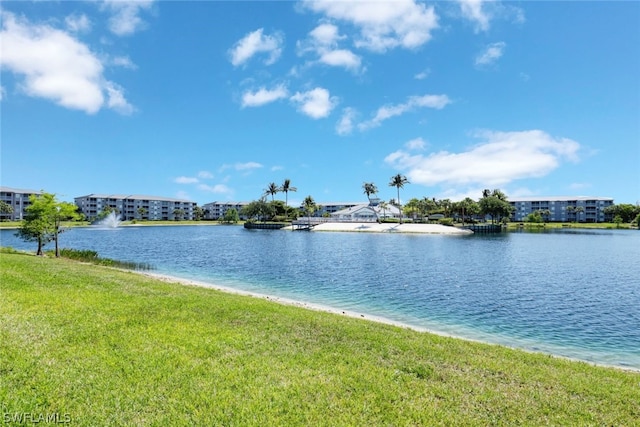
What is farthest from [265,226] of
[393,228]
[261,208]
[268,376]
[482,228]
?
[268,376]

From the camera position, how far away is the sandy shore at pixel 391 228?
102062 mm

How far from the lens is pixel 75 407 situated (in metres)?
5.86

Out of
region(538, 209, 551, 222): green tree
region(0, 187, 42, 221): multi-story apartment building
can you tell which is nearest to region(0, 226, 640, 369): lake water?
region(538, 209, 551, 222): green tree

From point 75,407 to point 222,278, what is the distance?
77.1 ft

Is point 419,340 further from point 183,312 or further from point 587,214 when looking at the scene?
point 587,214

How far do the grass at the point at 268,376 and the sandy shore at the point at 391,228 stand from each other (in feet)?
311

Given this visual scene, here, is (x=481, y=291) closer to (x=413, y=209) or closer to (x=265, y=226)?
(x=265, y=226)

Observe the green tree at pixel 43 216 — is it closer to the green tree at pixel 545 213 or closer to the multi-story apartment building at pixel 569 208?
the green tree at pixel 545 213

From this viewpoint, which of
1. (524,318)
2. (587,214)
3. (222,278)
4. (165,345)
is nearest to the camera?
(165,345)

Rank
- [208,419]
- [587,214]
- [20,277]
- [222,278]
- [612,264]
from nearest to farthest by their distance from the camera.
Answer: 1. [208,419]
2. [20,277]
3. [222,278]
4. [612,264]
5. [587,214]

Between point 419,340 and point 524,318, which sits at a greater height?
point 419,340

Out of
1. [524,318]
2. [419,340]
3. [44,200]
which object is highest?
[44,200]

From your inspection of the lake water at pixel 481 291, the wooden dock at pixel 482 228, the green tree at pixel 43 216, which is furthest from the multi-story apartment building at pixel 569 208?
the green tree at pixel 43 216

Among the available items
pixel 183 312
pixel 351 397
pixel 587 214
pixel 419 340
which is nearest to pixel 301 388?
pixel 351 397
